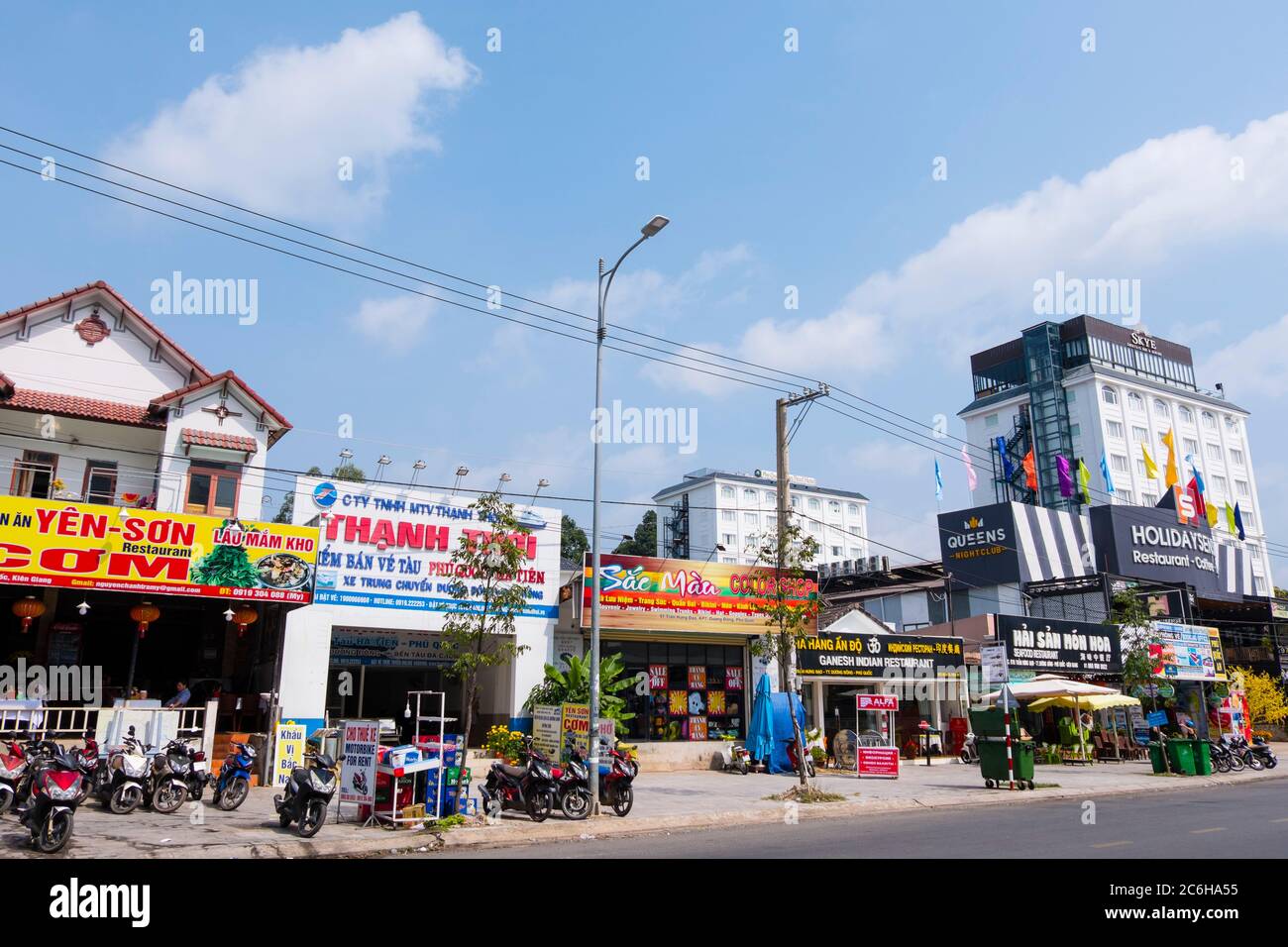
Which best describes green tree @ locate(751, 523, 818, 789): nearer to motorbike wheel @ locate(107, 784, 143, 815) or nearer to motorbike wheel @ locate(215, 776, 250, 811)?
motorbike wheel @ locate(215, 776, 250, 811)

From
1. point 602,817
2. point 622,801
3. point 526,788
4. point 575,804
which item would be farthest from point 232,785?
point 622,801

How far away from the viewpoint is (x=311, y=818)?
42.4ft

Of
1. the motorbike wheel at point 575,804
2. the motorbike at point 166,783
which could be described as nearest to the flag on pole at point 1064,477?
the motorbike wheel at point 575,804

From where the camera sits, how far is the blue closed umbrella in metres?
25.3

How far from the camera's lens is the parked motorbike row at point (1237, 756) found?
2808 centimetres

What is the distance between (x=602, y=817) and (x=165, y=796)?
7.15 m

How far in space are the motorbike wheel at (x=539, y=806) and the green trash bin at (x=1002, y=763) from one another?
11994 millimetres

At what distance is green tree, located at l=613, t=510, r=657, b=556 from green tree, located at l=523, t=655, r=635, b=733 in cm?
7539

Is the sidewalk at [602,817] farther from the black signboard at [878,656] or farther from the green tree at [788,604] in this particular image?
the black signboard at [878,656]
